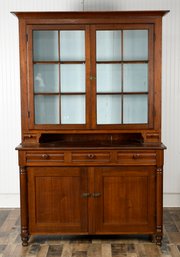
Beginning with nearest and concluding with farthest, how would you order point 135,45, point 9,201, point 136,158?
point 136,158 → point 135,45 → point 9,201

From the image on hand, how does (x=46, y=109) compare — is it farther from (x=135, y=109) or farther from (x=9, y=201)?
(x=9, y=201)

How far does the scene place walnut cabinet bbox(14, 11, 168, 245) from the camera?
10.6 feet

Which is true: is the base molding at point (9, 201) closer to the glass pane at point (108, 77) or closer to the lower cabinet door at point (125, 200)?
the lower cabinet door at point (125, 200)

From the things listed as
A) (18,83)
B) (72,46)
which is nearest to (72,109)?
(72,46)

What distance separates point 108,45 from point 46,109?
773 mm

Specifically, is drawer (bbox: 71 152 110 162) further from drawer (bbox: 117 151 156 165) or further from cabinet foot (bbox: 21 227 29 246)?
cabinet foot (bbox: 21 227 29 246)

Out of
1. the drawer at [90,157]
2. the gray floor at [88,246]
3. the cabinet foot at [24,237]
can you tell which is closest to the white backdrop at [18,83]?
the gray floor at [88,246]

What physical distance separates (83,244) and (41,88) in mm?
1384

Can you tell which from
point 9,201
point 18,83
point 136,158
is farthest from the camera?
point 9,201

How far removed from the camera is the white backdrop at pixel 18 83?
4.07 m

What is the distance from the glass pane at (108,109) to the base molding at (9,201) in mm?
1513

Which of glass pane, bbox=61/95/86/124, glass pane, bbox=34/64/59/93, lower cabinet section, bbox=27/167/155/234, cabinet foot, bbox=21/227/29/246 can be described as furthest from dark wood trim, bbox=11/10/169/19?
cabinet foot, bbox=21/227/29/246

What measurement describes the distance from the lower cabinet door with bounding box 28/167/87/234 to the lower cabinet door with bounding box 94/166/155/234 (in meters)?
0.14

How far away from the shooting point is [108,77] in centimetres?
341
